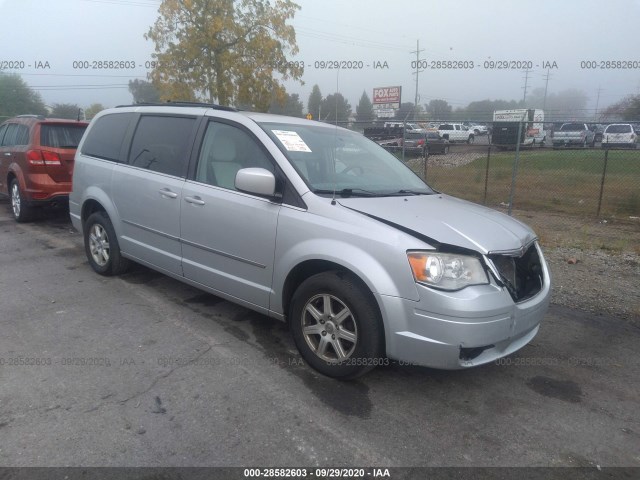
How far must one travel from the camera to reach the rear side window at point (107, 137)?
214 inches

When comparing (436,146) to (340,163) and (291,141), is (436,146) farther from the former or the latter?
(291,141)

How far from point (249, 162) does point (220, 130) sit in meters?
0.51

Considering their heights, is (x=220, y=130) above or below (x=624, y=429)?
above

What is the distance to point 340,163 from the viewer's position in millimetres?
4258

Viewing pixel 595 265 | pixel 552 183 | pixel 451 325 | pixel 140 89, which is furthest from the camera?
pixel 140 89

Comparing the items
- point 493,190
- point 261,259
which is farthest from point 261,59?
point 261,259

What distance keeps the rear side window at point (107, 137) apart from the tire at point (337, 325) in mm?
2997

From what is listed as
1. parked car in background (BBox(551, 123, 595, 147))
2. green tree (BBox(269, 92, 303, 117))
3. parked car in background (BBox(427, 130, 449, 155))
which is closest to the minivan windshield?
parked car in background (BBox(427, 130, 449, 155))

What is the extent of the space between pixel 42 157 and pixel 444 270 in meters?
7.21

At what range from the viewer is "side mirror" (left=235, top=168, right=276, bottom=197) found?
3.62 meters

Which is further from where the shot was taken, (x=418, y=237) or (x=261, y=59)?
(x=261, y=59)

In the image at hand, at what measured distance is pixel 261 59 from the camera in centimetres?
1518

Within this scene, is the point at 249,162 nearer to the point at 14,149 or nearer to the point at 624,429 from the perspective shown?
the point at 624,429

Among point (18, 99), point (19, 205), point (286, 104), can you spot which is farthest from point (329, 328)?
point (18, 99)
